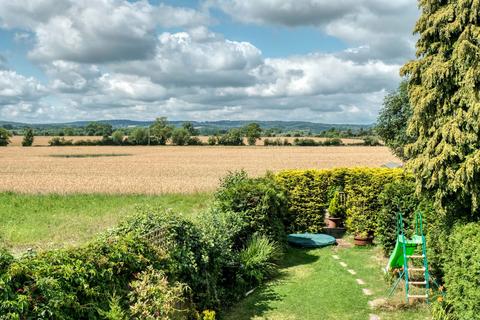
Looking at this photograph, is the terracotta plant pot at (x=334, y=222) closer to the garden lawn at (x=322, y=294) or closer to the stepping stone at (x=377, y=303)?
the garden lawn at (x=322, y=294)

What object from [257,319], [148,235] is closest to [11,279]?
[148,235]

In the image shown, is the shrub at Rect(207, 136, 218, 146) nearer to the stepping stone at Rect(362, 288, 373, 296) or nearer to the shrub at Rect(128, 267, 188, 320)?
the stepping stone at Rect(362, 288, 373, 296)

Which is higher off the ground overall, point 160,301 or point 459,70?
point 459,70

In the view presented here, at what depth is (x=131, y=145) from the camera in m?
89.8

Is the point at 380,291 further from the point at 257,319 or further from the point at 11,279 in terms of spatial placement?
the point at 11,279

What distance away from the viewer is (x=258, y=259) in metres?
10.5

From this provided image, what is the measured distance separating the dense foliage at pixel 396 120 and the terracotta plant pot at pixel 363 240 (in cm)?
745

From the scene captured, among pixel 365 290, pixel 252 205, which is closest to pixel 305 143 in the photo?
pixel 252 205

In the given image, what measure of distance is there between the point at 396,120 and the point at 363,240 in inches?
339

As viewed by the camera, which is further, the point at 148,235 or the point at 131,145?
the point at 131,145

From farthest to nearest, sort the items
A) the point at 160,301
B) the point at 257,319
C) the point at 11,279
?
the point at 257,319 → the point at 160,301 → the point at 11,279

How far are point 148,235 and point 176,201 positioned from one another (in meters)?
15.4

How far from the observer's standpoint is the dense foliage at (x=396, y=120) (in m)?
20.2

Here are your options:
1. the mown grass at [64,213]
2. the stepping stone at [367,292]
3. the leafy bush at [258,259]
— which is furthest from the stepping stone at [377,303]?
the mown grass at [64,213]
